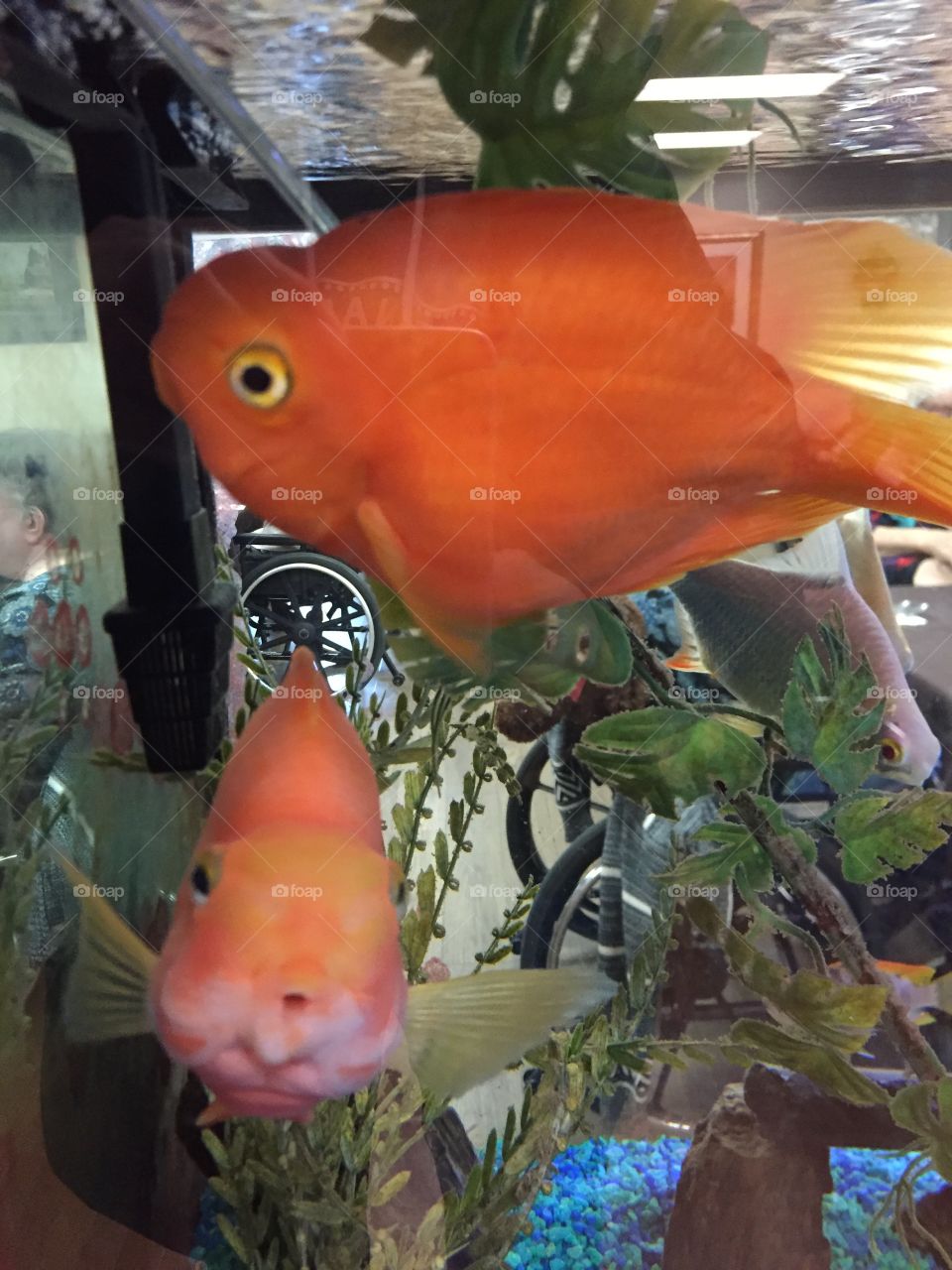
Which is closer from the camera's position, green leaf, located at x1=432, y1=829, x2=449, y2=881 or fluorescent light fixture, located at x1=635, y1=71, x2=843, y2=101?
fluorescent light fixture, located at x1=635, y1=71, x2=843, y2=101

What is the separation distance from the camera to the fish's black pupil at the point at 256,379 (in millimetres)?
656

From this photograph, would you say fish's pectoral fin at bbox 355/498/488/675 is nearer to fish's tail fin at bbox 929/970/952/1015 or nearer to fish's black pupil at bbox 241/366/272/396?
fish's black pupil at bbox 241/366/272/396

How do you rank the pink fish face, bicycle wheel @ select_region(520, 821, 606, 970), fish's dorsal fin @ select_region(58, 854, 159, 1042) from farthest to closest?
1. bicycle wheel @ select_region(520, 821, 606, 970)
2. fish's dorsal fin @ select_region(58, 854, 159, 1042)
3. the pink fish face

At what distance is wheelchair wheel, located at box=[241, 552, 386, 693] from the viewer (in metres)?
0.74

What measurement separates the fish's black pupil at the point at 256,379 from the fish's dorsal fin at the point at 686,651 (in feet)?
1.24

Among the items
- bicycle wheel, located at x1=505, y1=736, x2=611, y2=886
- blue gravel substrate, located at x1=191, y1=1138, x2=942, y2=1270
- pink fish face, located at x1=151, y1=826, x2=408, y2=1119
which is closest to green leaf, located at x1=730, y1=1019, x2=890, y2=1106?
blue gravel substrate, located at x1=191, y1=1138, x2=942, y2=1270

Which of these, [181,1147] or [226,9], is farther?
[181,1147]

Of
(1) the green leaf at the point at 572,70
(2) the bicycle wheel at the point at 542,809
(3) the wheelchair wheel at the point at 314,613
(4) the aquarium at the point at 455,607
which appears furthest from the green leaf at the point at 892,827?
(1) the green leaf at the point at 572,70

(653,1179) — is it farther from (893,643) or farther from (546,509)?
(546,509)

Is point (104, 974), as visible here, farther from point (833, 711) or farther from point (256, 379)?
point (833, 711)

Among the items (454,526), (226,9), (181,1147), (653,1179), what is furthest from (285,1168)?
(226,9)

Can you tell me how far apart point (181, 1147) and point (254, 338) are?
76 centimetres

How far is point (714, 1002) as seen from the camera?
857 millimetres

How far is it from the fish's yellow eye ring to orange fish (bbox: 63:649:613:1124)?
8.4 inches
